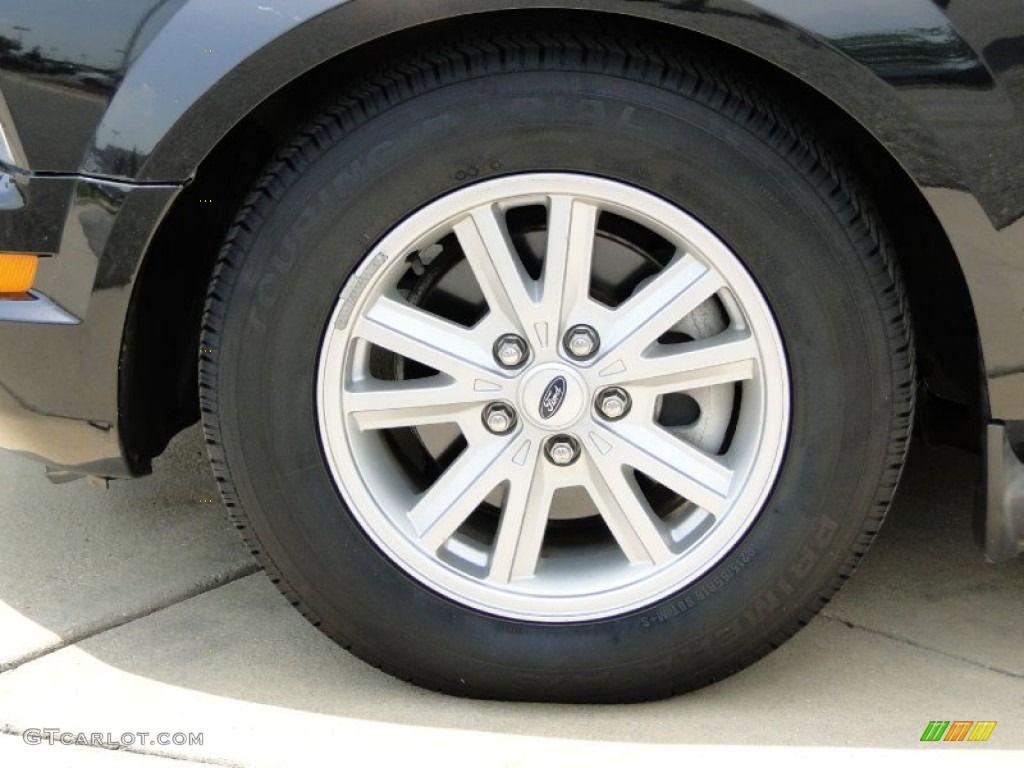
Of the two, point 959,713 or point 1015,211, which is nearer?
point 1015,211

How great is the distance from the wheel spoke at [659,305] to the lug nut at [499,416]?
7.4 inches

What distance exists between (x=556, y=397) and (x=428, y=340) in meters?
0.23

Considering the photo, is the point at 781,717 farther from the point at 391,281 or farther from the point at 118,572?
the point at 118,572

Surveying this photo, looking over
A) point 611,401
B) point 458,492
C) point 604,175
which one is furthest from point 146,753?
point 604,175

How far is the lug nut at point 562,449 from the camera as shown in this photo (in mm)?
2064

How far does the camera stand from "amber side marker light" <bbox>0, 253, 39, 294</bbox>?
6.37 feet

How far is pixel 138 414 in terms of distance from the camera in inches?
83.6

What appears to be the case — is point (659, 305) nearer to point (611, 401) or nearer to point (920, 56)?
point (611, 401)

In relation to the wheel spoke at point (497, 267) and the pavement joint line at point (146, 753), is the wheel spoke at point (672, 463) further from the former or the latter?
the pavement joint line at point (146, 753)

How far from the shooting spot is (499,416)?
6.73 ft

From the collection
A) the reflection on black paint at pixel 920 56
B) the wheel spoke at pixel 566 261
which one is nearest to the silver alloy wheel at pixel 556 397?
the wheel spoke at pixel 566 261

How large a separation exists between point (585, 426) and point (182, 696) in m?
0.87

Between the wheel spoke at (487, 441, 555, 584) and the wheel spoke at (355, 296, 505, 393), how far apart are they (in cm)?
17

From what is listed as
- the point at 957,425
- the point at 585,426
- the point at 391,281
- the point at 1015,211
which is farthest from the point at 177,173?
the point at 957,425
